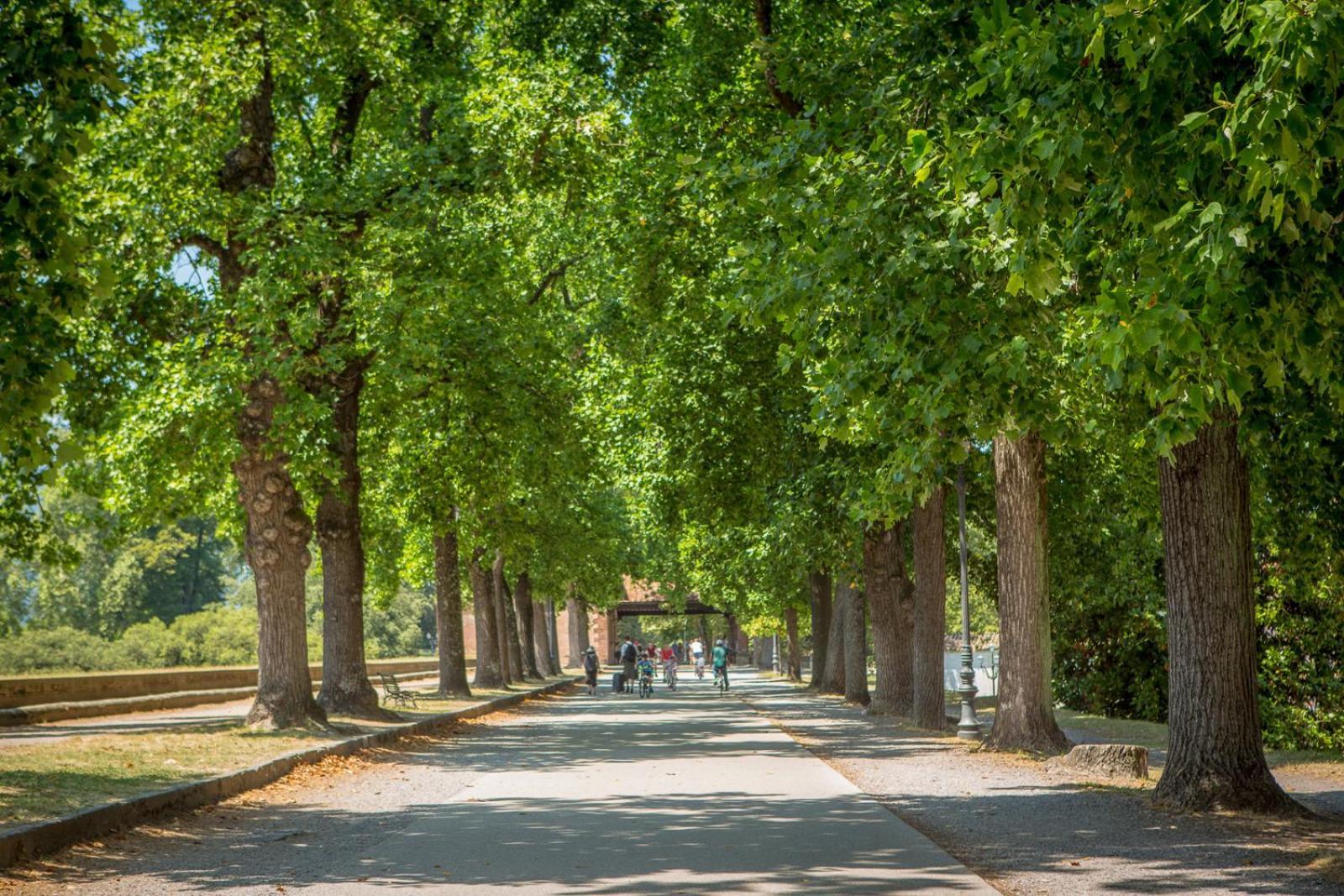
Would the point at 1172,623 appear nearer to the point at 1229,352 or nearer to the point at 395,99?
the point at 1229,352

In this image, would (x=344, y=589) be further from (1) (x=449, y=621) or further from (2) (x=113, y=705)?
(1) (x=449, y=621)

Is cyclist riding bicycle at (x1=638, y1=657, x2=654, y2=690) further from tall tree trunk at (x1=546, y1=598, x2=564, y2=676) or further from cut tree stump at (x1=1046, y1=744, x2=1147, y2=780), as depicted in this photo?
cut tree stump at (x1=1046, y1=744, x2=1147, y2=780)

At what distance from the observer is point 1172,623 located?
12898 millimetres

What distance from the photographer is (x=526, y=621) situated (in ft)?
188

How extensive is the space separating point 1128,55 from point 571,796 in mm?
9794

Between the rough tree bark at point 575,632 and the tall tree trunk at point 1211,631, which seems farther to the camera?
the rough tree bark at point 575,632

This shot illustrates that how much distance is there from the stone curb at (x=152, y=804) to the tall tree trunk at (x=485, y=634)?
72.1ft

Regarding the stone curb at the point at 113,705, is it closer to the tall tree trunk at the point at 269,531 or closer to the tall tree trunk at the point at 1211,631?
the tall tree trunk at the point at 269,531

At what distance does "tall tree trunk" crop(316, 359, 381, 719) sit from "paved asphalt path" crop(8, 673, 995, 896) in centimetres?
616

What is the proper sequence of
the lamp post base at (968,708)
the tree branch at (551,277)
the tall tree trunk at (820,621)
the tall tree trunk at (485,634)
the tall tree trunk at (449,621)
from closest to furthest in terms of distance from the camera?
1. the lamp post base at (968,708)
2. the tree branch at (551,277)
3. the tall tree trunk at (449,621)
4. the tall tree trunk at (485,634)
5. the tall tree trunk at (820,621)

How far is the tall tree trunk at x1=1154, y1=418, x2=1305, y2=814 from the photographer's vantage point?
12.3m

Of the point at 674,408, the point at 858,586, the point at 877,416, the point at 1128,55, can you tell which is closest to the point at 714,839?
the point at 877,416

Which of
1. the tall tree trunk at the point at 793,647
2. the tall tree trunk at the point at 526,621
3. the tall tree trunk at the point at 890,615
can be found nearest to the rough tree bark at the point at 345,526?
the tall tree trunk at the point at 890,615

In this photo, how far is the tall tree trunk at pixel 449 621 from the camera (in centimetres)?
3703
